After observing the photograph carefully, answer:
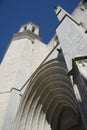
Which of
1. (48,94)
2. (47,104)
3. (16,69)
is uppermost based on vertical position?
(16,69)

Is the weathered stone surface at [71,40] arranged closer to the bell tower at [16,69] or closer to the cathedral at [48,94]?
the cathedral at [48,94]

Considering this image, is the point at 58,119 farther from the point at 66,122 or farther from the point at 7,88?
the point at 7,88

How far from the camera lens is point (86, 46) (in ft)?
12.1

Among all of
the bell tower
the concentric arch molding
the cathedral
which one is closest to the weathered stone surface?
the cathedral

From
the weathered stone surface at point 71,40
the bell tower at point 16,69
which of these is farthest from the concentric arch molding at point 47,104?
the weathered stone surface at point 71,40

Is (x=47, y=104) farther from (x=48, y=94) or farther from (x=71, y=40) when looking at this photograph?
(x=71, y=40)

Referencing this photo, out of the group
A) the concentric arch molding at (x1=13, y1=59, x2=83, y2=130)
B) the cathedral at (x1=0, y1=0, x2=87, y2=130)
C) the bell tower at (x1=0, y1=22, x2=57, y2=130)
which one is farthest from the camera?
the bell tower at (x1=0, y1=22, x2=57, y2=130)

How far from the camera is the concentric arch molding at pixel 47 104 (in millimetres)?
6019

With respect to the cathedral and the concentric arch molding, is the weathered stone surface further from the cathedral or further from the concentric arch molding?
the concentric arch molding

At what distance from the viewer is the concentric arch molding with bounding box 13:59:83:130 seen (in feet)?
19.7

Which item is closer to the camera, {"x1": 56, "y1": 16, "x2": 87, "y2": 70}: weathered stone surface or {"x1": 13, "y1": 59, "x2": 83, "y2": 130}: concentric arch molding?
{"x1": 56, "y1": 16, "x2": 87, "y2": 70}: weathered stone surface

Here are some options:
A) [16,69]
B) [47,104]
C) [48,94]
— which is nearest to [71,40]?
[48,94]

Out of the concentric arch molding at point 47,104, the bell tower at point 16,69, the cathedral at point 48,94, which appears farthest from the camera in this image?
the bell tower at point 16,69

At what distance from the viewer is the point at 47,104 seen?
6.43 meters
